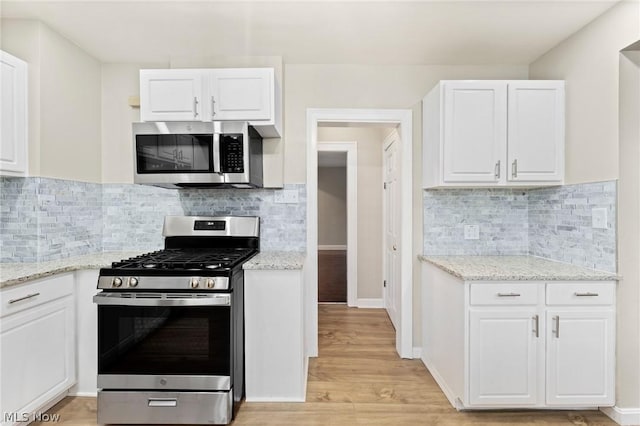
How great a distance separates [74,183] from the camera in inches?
103

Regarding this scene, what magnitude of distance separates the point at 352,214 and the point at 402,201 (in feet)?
4.88

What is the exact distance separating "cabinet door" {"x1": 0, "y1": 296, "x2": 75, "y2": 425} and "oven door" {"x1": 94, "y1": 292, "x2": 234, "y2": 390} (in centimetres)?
35

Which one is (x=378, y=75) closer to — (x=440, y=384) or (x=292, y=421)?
(x=440, y=384)

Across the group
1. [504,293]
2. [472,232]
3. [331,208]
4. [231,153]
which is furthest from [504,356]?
[331,208]

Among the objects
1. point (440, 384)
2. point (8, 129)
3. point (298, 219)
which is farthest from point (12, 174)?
point (440, 384)

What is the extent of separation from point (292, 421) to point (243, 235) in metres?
1.37

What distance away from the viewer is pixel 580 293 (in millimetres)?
2041

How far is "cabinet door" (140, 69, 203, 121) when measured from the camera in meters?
2.46

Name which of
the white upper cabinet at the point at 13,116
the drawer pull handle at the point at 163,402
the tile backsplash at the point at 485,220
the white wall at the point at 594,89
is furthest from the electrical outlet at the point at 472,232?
the white upper cabinet at the point at 13,116

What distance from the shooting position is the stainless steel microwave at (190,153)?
233cm

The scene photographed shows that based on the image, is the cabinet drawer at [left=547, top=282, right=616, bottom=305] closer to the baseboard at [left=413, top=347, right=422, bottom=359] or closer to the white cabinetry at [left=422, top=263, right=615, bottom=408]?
the white cabinetry at [left=422, top=263, right=615, bottom=408]

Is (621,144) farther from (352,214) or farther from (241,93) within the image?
(352,214)

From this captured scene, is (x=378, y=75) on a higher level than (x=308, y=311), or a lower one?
higher

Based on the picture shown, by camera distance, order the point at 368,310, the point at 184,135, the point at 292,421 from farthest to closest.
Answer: the point at 368,310 < the point at 184,135 < the point at 292,421
